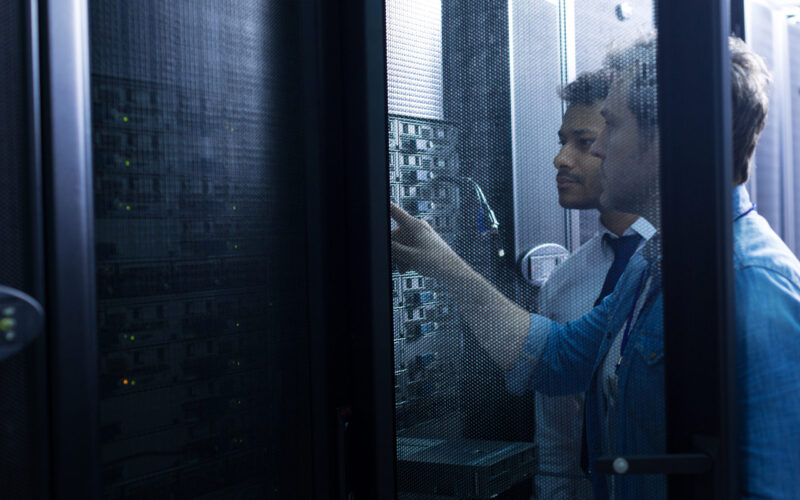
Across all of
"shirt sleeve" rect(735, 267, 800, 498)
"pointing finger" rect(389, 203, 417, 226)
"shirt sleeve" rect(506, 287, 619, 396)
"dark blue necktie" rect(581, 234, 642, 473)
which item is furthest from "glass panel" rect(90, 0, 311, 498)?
"shirt sleeve" rect(735, 267, 800, 498)

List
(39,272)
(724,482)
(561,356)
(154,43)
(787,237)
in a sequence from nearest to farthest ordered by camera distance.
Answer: (39,272)
(154,43)
(724,482)
(561,356)
(787,237)

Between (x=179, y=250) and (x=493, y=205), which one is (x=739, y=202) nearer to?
(x=493, y=205)

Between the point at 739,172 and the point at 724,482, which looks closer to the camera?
the point at 724,482

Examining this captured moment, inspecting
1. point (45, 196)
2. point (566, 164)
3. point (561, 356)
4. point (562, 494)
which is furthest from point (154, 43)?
point (562, 494)

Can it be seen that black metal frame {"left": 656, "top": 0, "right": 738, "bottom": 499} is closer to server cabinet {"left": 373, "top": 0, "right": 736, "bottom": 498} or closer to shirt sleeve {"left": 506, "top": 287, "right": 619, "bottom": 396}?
server cabinet {"left": 373, "top": 0, "right": 736, "bottom": 498}

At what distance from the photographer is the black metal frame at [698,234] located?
39.6 inches

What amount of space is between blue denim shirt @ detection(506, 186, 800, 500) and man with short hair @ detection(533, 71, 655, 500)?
0.02 meters

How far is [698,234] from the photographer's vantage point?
40.3 inches

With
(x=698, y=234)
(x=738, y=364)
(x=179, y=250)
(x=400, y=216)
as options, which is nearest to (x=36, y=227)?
(x=179, y=250)

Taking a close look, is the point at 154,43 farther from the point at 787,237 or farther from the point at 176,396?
the point at 787,237

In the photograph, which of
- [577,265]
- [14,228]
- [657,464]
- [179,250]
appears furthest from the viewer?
[577,265]

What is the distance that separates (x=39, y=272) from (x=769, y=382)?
99 centimetres

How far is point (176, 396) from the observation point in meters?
0.92

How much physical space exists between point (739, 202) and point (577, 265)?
27cm
